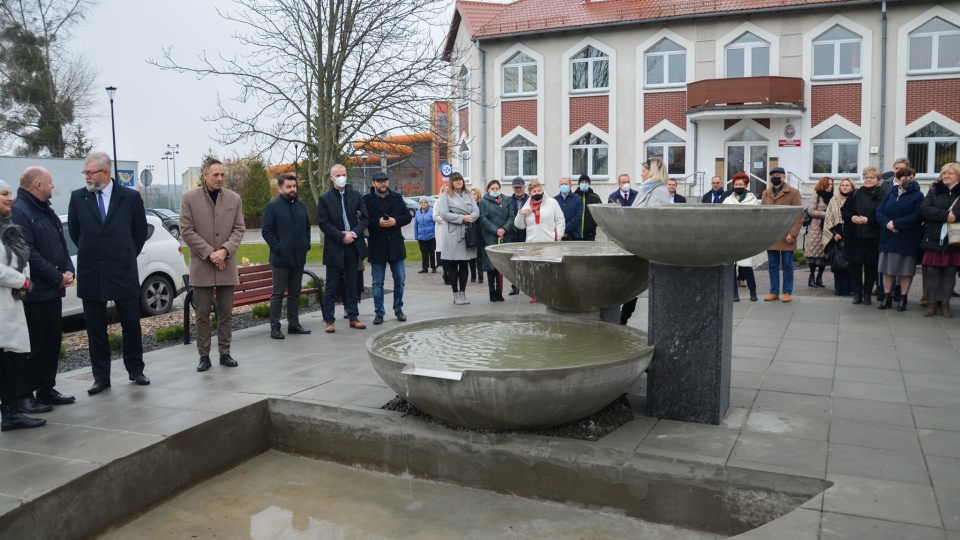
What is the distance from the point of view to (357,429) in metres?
5.61

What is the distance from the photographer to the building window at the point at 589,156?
34.4 m

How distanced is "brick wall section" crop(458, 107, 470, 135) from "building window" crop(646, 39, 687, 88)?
9.14 m

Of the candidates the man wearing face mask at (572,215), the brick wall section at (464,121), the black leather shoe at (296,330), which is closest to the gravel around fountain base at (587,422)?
the black leather shoe at (296,330)

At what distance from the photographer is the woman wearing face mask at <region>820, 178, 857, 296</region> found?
1212 cm

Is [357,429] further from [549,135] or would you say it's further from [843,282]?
[549,135]

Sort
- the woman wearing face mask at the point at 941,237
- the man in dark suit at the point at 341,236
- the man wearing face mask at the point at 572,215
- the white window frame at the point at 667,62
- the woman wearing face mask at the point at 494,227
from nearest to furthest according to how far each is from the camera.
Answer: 1. the man in dark suit at the point at 341,236
2. the woman wearing face mask at the point at 941,237
3. the woman wearing face mask at the point at 494,227
4. the man wearing face mask at the point at 572,215
5. the white window frame at the point at 667,62

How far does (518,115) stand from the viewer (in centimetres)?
3581

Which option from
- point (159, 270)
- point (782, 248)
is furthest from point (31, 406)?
point (782, 248)

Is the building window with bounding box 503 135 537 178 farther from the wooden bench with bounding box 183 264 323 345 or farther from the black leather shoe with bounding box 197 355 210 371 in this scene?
the black leather shoe with bounding box 197 355 210 371

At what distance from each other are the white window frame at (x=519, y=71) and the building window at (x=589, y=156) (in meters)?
3.20

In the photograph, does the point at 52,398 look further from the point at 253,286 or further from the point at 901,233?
the point at 901,233

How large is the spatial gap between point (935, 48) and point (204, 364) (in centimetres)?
3008

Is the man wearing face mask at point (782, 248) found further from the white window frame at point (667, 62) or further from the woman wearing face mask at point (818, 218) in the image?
the white window frame at point (667, 62)

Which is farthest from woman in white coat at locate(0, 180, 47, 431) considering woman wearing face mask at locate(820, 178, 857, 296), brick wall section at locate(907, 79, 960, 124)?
brick wall section at locate(907, 79, 960, 124)
